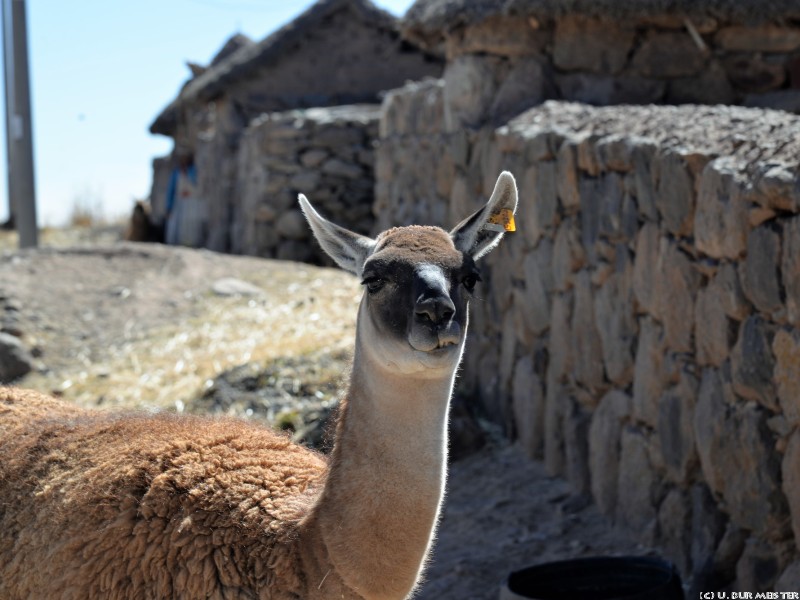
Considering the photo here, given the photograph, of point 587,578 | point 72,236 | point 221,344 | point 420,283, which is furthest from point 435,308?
point 72,236

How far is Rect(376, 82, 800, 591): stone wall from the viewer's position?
4289 millimetres

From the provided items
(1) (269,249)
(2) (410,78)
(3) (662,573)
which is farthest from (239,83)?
(3) (662,573)

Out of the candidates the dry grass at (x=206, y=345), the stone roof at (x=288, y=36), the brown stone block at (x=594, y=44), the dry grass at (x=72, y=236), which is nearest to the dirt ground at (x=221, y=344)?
the dry grass at (x=206, y=345)

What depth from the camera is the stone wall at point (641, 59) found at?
7.68 metres

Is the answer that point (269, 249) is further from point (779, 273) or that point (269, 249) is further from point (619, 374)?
point (779, 273)

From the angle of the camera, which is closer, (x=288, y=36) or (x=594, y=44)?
(x=594, y=44)

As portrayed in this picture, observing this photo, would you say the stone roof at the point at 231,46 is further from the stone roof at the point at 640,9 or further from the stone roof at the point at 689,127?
the stone roof at the point at 689,127

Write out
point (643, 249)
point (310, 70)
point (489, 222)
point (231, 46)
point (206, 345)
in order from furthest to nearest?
point (231, 46)
point (310, 70)
point (206, 345)
point (643, 249)
point (489, 222)

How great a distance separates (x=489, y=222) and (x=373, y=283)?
547 mm

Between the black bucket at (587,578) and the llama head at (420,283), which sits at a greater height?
the llama head at (420,283)

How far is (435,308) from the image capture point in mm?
3254

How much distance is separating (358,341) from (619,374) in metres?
2.49

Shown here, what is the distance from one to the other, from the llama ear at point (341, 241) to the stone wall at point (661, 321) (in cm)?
43

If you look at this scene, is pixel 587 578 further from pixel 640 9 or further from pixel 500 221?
pixel 640 9
